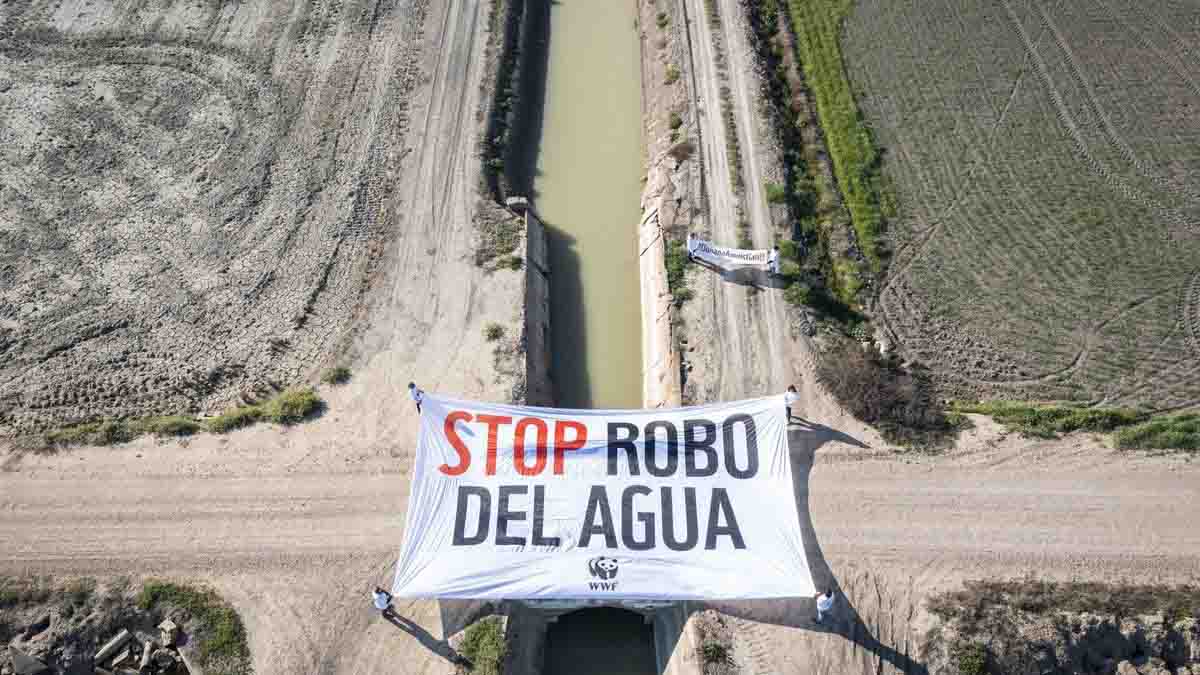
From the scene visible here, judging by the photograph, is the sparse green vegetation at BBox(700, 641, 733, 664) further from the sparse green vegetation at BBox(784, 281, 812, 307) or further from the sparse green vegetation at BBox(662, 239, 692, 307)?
the sparse green vegetation at BBox(784, 281, 812, 307)

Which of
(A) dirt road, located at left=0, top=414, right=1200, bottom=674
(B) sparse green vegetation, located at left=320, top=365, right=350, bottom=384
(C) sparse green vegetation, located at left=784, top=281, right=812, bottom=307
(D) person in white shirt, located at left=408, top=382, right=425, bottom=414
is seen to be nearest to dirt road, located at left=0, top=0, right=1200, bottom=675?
(A) dirt road, located at left=0, top=414, right=1200, bottom=674

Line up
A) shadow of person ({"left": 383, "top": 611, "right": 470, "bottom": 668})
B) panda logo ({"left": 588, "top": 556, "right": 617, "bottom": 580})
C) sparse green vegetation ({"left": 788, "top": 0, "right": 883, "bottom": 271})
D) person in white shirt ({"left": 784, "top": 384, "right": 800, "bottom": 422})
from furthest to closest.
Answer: sparse green vegetation ({"left": 788, "top": 0, "right": 883, "bottom": 271}), person in white shirt ({"left": 784, "top": 384, "right": 800, "bottom": 422}), shadow of person ({"left": 383, "top": 611, "right": 470, "bottom": 668}), panda logo ({"left": 588, "top": 556, "right": 617, "bottom": 580})

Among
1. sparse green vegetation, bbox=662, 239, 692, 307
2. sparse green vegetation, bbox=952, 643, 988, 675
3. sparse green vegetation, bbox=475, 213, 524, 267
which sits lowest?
sparse green vegetation, bbox=952, 643, 988, 675

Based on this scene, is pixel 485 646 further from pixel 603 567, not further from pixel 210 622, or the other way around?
pixel 210 622

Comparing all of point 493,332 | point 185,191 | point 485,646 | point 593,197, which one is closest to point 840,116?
Result: point 593,197

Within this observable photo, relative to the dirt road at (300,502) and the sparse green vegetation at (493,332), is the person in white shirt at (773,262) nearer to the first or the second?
the dirt road at (300,502)

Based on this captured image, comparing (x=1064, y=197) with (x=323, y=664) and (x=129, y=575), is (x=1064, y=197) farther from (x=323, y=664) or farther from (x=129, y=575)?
(x=129, y=575)

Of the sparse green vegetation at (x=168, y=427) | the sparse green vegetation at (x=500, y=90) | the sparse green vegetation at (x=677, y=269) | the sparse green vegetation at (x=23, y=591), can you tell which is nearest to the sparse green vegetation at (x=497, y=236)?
the sparse green vegetation at (x=500, y=90)

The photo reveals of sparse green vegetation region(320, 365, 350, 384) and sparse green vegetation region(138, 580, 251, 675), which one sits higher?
→ sparse green vegetation region(320, 365, 350, 384)
